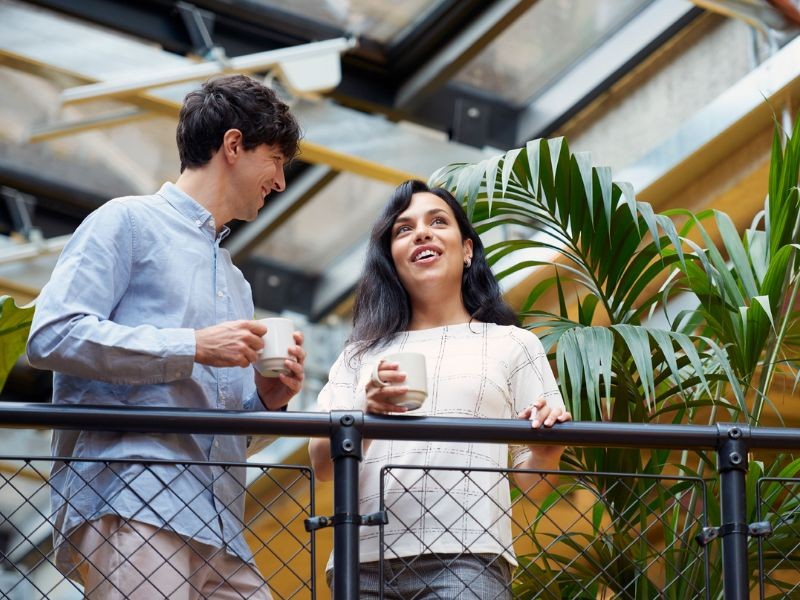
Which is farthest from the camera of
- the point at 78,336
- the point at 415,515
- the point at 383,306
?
the point at 383,306

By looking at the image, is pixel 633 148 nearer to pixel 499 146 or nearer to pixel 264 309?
pixel 499 146

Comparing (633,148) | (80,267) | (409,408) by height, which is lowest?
(409,408)

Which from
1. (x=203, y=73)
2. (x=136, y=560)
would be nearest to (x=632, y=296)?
(x=136, y=560)

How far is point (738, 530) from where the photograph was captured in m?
2.51

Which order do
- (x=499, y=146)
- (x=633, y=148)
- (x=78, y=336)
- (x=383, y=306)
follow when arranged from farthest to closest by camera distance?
1. (x=499, y=146)
2. (x=633, y=148)
3. (x=383, y=306)
4. (x=78, y=336)

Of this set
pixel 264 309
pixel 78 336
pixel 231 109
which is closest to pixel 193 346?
pixel 78 336

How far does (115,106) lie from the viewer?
7.88 metres

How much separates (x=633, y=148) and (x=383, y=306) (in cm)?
425

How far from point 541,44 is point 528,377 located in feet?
15.0

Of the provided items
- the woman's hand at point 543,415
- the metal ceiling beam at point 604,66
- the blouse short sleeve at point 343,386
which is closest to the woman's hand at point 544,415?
the woman's hand at point 543,415

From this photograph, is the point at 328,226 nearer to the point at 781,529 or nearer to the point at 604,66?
the point at 604,66

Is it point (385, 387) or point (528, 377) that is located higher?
point (528, 377)

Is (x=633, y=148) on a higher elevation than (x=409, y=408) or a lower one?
higher

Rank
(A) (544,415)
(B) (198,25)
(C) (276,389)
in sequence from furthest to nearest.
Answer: (B) (198,25) → (C) (276,389) → (A) (544,415)
